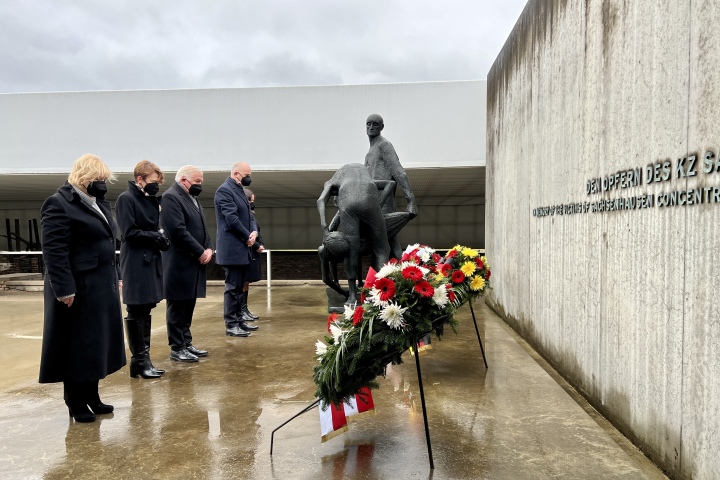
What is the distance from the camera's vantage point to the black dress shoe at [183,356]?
4.28 metres

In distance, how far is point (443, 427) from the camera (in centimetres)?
279

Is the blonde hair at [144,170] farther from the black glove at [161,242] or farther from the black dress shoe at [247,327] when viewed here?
the black dress shoe at [247,327]

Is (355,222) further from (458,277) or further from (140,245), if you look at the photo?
(140,245)

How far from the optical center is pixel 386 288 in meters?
2.39

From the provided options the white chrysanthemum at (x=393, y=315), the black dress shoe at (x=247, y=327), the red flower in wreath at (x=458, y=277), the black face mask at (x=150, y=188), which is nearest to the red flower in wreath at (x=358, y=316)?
the white chrysanthemum at (x=393, y=315)

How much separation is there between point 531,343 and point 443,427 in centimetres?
237

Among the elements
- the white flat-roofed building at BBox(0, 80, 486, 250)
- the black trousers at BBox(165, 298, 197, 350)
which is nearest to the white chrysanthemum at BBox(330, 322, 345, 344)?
the black trousers at BBox(165, 298, 197, 350)

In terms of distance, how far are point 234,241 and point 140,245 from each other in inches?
64.1

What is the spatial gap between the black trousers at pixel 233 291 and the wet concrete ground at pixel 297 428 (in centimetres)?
88

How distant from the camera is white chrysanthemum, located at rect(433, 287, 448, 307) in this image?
245cm

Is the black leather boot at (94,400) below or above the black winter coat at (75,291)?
below

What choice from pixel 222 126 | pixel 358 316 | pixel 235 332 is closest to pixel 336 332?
pixel 358 316

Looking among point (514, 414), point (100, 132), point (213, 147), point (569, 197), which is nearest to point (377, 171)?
point (569, 197)

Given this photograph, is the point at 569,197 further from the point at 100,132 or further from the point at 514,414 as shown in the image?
the point at 100,132
